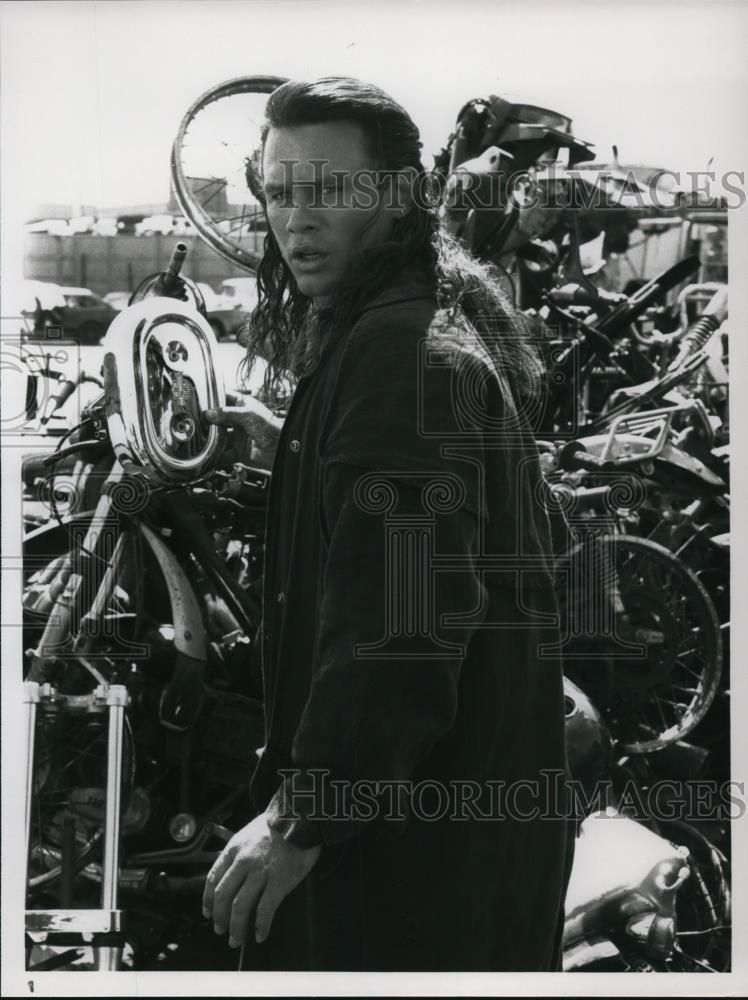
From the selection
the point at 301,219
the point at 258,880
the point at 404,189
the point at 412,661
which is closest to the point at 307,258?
the point at 301,219

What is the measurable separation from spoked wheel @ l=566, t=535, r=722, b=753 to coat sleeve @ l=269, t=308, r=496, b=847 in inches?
36.6

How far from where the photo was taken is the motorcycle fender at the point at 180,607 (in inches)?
122

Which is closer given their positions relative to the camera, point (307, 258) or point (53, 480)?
point (307, 258)

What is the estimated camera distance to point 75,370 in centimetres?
311

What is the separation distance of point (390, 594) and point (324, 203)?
1081 millimetres

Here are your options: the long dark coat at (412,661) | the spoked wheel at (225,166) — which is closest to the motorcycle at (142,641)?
the spoked wheel at (225,166)

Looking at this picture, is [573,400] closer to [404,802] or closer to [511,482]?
[511,482]

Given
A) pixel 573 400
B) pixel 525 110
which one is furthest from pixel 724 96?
pixel 573 400

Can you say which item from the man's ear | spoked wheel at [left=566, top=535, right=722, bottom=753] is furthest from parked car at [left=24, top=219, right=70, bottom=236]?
spoked wheel at [left=566, top=535, right=722, bottom=753]

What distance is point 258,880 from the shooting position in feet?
6.79

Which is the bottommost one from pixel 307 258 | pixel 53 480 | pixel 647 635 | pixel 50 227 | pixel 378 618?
pixel 647 635

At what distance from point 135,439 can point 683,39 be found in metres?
1.77

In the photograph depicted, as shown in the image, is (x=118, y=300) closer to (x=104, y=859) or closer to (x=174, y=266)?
(x=174, y=266)

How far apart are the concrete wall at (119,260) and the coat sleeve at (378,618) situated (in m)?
0.96
